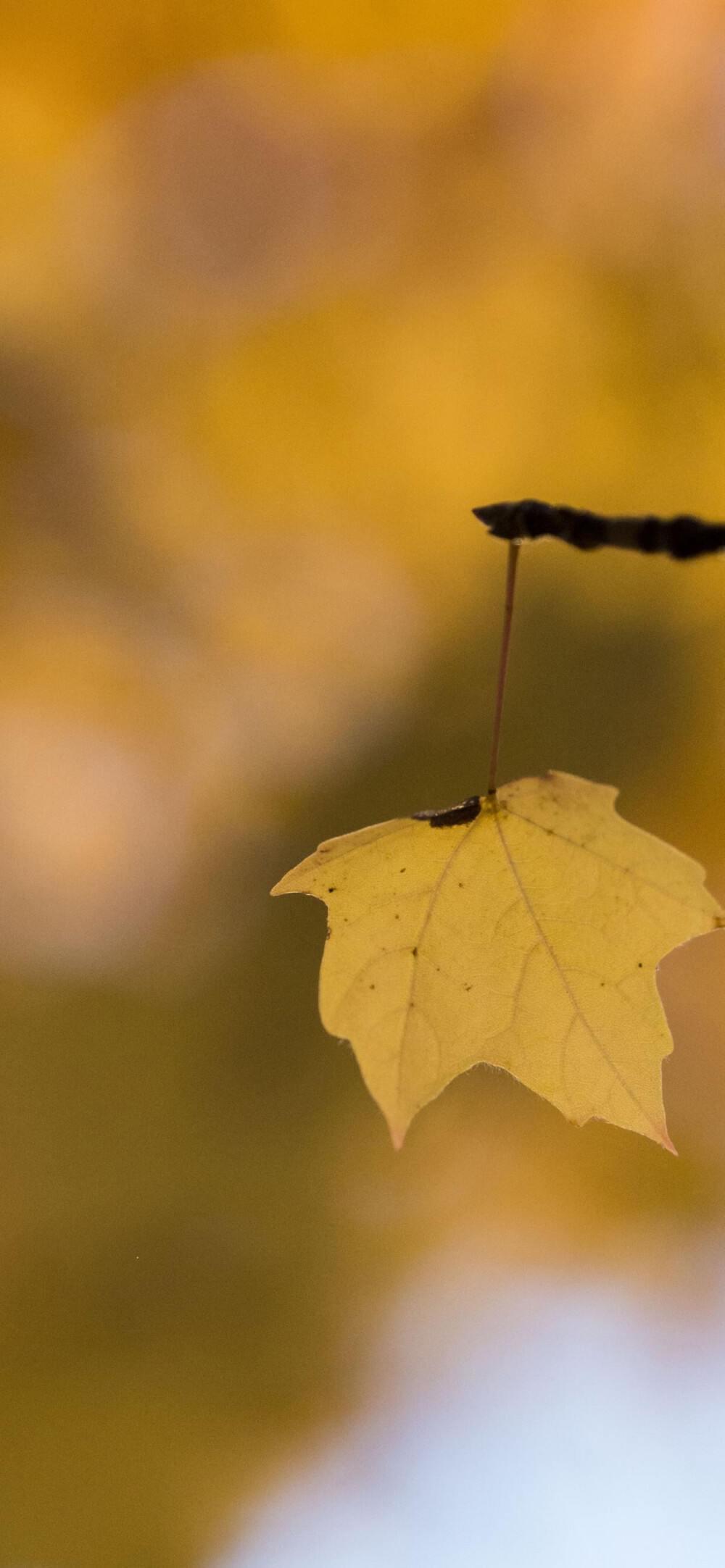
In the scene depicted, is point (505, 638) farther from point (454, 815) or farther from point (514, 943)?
point (514, 943)

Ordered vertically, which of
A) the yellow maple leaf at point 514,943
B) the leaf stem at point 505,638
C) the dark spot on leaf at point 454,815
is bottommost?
the yellow maple leaf at point 514,943

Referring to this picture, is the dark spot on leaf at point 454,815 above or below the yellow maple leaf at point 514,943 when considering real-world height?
above

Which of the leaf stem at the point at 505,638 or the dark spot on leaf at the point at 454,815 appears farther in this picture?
the dark spot on leaf at the point at 454,815

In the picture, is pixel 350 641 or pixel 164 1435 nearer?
pixel 350 641

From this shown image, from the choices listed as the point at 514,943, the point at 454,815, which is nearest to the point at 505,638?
the point at 454,815

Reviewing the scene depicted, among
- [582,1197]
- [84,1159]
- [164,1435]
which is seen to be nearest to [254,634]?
[84,1159]

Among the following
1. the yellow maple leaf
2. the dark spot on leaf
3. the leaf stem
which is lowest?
the yellow maple leaf

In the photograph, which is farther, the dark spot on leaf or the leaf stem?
the dark spot on leaf

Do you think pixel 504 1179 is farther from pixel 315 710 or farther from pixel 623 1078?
pixel 623 1078
